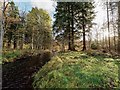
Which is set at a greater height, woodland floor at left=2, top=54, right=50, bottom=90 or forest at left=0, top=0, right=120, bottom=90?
forest at left=0, top=0, right=120, bottom=90

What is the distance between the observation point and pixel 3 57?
611 cm

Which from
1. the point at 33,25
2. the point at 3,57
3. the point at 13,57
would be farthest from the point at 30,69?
the point at 33,25

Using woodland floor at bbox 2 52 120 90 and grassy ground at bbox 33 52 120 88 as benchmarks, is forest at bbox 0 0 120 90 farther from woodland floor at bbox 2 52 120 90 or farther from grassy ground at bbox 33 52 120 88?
grassy ground at bbox 33 52 120 88

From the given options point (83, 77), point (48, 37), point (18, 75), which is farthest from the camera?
point (48, 37)

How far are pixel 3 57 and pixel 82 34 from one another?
9.05 feet

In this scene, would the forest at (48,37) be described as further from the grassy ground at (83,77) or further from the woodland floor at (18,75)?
the grassy ground at (83,77)

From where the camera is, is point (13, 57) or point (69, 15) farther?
point (69, 15)

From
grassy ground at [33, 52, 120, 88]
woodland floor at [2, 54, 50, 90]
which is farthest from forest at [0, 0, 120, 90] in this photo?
grassy ground at [33, 52, 120, 88]

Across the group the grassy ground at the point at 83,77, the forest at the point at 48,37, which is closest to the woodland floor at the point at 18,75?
the forest at the point at 48,37

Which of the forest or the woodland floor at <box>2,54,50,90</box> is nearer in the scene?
the woodland floor at <box>2,54,50,90</box>

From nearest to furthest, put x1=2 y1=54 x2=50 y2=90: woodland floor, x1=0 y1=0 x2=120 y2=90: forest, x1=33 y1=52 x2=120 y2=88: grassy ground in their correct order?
x1=33 y1=52 x2=120 y2=88: grassy ground, x1=2 y1=54 x2=50 y2=90: woodland floor, x1=0 y1=0 x2=120 y2=90: forest

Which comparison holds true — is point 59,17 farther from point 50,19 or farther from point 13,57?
point 13,57

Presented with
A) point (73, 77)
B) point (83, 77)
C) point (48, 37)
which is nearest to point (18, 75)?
point (73, 77)

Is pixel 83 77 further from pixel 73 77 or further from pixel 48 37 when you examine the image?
pixel 48 37
